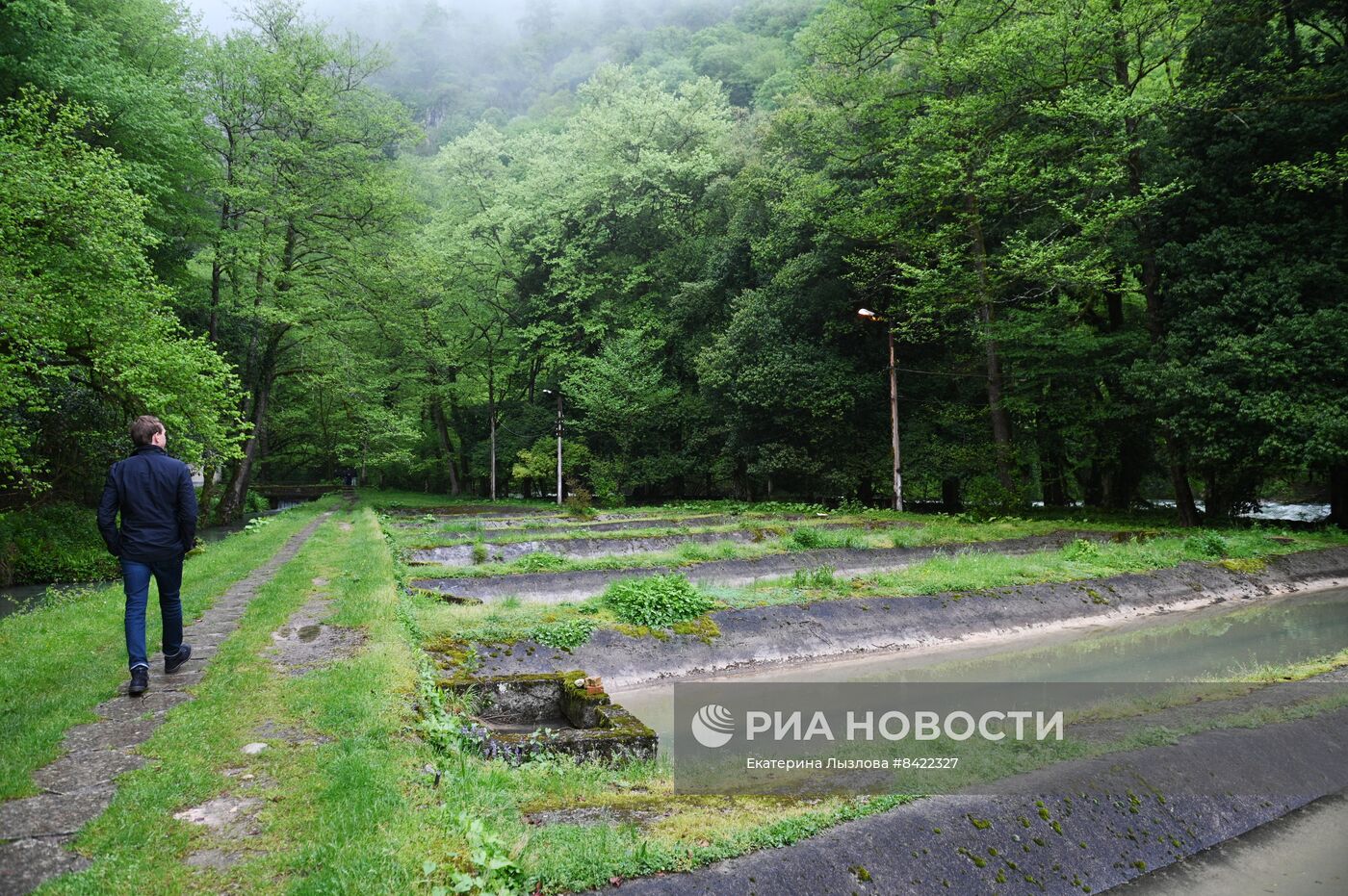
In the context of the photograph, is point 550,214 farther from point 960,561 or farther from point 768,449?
point 960,561

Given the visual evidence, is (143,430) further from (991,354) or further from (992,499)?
(991,354)

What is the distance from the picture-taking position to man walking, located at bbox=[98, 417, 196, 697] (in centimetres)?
561

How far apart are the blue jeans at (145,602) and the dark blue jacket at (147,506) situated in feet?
0.28

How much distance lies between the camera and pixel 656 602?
31.4 ft

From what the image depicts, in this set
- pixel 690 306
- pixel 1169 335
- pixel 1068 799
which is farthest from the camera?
pixel 690 306

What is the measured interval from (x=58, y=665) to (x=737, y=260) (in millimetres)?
30985

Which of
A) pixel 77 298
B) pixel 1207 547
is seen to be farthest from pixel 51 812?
pixel 1207 547

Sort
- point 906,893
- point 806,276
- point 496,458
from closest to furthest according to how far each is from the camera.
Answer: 1. point 906,893
2. point 806,276
3. point 496,458

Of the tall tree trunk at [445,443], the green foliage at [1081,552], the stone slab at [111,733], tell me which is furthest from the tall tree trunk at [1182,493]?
the tall tree trunk at [445,443]

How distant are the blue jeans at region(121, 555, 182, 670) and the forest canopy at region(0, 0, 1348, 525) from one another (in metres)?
9.00

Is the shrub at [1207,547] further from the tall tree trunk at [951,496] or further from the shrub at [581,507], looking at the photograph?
the shrub at [581,507]

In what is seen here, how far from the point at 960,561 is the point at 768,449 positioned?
53.1 feet

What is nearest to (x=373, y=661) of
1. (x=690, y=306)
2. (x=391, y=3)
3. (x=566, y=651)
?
(x=566, y=651)

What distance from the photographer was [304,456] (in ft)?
164
